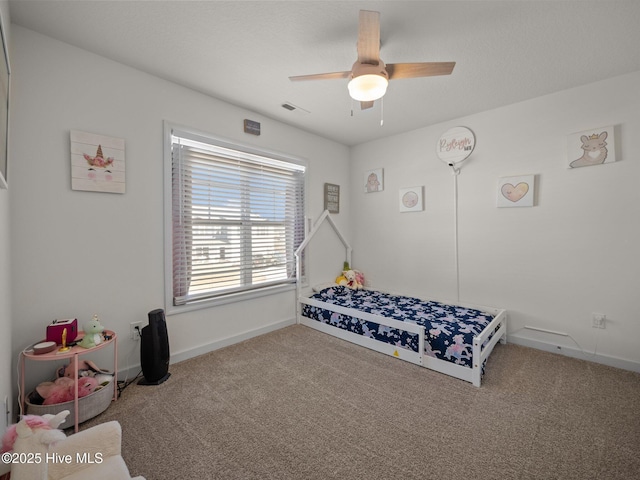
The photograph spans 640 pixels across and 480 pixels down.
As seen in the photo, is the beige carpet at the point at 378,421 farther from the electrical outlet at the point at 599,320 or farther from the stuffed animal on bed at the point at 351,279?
the stuffed animal on bed at the point at 351,279

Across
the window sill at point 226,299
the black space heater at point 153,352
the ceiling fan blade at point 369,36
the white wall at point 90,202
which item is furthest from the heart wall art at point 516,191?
the black space heater at point 153,352

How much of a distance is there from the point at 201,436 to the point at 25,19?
2819 millimetres

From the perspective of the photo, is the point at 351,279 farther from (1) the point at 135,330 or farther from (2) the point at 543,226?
(1) the point at 135,330

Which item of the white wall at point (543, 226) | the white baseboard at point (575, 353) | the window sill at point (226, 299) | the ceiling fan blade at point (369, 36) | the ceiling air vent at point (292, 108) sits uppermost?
the ceiling air vent at point (292, 108)

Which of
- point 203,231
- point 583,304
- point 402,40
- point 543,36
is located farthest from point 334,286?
point 543,36

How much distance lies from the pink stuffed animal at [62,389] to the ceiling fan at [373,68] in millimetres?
2536

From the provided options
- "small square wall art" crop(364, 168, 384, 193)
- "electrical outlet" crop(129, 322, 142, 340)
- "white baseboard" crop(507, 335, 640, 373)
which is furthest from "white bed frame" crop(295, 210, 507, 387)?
"electrical outlet" crop(129, 322, 142, 340)

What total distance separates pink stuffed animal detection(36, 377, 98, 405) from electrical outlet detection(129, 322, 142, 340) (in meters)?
0.48

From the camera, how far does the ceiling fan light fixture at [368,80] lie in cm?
167

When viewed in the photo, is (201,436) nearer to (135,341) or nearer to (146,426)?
(146,426)

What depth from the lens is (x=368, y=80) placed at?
5.51 ft

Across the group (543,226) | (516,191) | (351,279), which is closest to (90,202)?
(351,279)

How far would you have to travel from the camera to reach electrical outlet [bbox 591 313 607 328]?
99.2 inches

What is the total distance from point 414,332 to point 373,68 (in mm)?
2094
